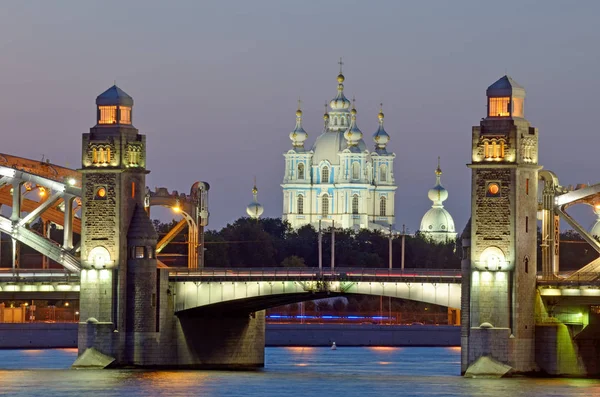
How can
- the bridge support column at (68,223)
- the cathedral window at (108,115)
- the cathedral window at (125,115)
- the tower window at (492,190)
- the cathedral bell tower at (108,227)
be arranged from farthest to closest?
the bridge support column at (68,223)
the cathedral window at (125,115)
the cathedral window at (108,115)
the cathedral bell tower at (108,227)
the tower window at (492,190)

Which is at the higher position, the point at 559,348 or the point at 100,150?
the point at 100,150

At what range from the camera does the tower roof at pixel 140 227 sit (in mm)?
142500

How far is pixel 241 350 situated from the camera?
152 metres

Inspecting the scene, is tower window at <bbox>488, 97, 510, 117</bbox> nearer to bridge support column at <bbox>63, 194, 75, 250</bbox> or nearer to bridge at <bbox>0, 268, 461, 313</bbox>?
bridge at <bbox>0, 268, 461, 313</bbox>

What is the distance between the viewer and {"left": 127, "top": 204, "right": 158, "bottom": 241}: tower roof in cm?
14250

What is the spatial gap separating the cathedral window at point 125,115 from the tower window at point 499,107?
Answer: 72.1ft

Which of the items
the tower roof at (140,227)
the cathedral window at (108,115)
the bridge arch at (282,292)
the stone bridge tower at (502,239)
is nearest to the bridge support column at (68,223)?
the tower roof at (140,227)

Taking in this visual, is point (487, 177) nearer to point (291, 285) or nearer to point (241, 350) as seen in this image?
point (291, 285)

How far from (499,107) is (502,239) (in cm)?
715

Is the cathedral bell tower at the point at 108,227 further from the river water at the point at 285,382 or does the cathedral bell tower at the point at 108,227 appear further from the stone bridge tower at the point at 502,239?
the stone bridge tower at the point at 502,239

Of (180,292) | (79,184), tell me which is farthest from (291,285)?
(79,184)

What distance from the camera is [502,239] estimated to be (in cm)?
13375

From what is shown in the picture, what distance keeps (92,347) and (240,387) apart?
14.9 meters

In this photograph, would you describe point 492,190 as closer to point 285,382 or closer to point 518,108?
point 518,108
